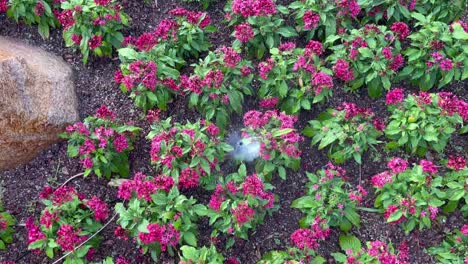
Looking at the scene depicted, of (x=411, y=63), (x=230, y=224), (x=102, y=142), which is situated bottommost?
(x=230, y=224)

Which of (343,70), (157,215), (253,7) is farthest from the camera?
(253,7)

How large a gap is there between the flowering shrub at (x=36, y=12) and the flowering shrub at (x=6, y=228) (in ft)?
6.81

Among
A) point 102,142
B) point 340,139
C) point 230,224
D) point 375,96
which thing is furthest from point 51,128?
point 375,96

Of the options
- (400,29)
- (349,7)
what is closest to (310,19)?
(349,7)

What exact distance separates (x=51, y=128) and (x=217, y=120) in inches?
62.3

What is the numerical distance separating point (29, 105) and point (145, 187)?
1490 mm

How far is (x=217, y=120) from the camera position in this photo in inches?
191

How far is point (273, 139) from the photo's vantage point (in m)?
4.41

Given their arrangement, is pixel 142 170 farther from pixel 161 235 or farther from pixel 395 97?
pixel 395 97

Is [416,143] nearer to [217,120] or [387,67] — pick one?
[387,67]

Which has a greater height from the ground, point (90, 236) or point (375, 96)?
point (375, 96)

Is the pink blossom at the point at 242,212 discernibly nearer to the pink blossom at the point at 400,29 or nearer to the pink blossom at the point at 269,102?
the pink blossom at the point at 269,102

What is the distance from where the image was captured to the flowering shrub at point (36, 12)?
527 cm

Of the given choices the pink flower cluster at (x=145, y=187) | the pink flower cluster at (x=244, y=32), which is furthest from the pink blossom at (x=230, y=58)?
the pink flower cluster at (x=145, y=187)
